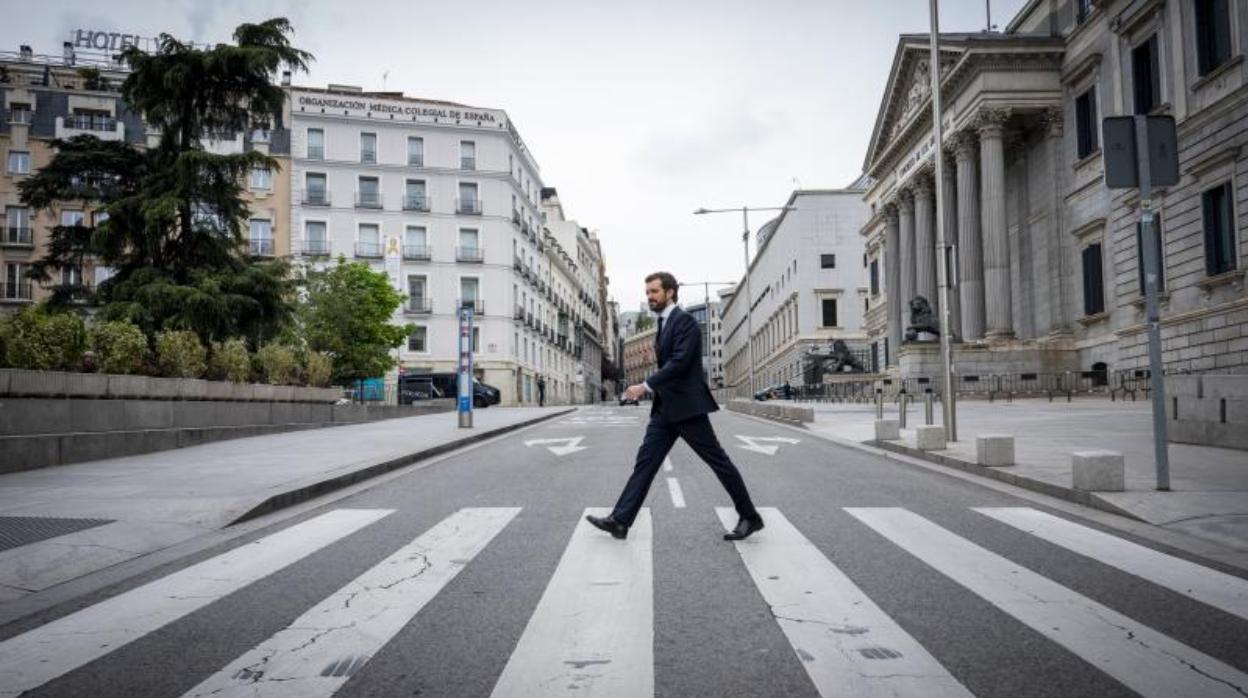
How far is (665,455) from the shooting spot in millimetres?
5641

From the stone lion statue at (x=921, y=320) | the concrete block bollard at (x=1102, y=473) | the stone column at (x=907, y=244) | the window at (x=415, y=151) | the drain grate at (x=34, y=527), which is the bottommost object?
the drain grate at (x=34, y=527)

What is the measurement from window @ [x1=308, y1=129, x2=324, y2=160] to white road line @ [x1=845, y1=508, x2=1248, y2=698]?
54.1 meters

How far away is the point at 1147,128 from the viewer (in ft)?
22.9

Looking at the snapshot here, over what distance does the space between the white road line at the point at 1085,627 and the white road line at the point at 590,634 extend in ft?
5.72

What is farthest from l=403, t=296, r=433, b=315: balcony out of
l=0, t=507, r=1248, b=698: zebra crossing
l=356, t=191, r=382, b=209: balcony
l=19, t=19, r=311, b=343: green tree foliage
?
l=0, t=507, r=1248, b=698: zebra crossing

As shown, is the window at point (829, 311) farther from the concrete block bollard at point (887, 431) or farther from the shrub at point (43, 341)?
the shrub at point (43, 341)

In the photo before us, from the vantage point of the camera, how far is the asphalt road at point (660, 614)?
9.91ft

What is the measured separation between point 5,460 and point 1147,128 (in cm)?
1237

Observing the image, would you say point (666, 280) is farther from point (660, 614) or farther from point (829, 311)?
point (829, 311)

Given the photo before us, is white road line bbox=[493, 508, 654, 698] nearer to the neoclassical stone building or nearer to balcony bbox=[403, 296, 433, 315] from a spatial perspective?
the neoclassical stone building

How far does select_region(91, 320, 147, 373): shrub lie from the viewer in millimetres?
12352

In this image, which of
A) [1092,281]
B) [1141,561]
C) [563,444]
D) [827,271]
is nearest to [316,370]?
[563,444]

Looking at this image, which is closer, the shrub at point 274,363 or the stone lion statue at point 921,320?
the shrub at point 274,363

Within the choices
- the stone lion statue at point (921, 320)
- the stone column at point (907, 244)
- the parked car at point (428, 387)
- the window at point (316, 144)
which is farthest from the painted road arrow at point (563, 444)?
the window at point (316, 144)
